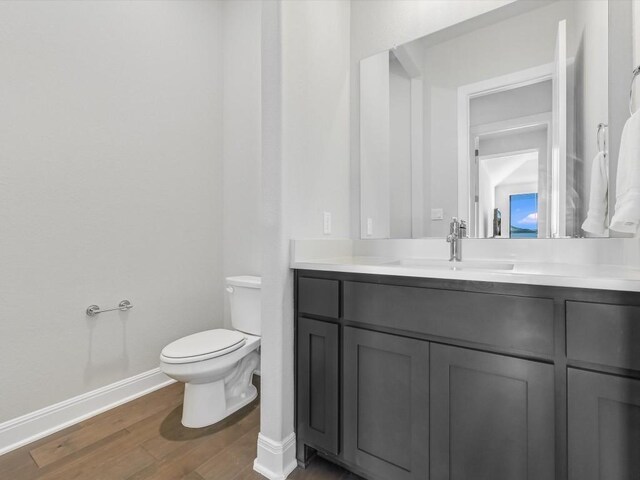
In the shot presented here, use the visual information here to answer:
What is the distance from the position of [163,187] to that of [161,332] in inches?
39.6

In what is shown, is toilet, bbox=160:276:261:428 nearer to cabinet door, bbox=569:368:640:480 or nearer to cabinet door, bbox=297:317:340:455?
cabinet door, bbox=297:317:340:455

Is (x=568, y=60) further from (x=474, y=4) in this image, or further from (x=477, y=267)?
(x=477, y=267)

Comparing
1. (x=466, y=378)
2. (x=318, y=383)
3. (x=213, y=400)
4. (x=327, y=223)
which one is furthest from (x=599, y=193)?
(x=213, y=400)

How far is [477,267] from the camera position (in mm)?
1346

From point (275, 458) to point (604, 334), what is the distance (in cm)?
128

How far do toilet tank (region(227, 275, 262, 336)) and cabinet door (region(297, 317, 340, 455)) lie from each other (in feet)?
2.26

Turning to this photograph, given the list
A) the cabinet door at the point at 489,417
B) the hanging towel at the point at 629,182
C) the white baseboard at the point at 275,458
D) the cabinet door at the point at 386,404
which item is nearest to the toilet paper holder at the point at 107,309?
the white baseboard at the point at 275,458

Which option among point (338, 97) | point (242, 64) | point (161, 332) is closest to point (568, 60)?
point (338, 97)

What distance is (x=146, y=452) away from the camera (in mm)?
1504

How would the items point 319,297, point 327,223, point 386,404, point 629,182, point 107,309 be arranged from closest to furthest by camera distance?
1. point 629,182
2. point 386,404
3. point 319,297
4. point 327,223
5. point 107,309

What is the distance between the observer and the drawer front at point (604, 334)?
31.1 inches

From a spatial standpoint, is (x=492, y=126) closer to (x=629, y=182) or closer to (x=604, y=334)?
(x=629, y=182)

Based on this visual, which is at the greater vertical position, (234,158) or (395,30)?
(395,30)

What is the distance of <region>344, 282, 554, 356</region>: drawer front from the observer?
91cm
